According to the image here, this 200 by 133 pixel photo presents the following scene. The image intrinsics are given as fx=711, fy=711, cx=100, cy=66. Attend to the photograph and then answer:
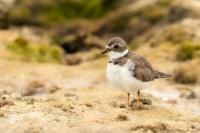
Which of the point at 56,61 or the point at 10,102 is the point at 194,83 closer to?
the point at 56,61

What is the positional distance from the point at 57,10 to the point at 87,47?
912 centimetres

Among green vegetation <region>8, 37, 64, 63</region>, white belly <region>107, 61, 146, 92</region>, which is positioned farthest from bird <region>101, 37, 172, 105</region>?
green vegetation <region>8, 37, 64, 63</region>

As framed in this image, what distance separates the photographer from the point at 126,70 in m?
18.7

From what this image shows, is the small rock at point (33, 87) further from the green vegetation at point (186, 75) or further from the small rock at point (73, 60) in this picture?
the small rock at point (73, 60)

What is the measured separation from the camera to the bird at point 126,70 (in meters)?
18.6

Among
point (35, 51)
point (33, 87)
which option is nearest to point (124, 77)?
point (33, 87)

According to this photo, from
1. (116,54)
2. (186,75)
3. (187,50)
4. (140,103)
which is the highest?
(187,50)

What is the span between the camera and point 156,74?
19.9 metres

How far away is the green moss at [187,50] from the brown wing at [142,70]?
16.0 metres

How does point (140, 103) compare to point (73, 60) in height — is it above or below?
below

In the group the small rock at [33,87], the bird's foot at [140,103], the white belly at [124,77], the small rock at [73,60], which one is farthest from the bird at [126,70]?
the small rock at [73,60]

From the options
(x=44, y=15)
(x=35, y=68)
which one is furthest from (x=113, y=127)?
(x=44, y=15)

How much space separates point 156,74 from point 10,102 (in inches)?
165

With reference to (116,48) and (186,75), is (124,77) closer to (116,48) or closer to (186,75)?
(116,48)
